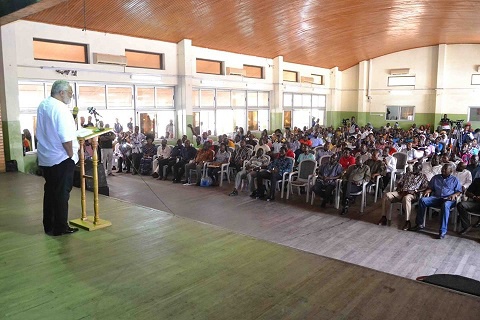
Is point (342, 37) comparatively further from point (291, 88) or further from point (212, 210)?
point (212, 210)

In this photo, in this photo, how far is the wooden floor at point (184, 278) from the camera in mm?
2492

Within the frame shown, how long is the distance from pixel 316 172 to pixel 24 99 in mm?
7056

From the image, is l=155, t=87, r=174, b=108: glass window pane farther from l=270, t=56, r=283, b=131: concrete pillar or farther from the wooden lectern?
the wooden lectern

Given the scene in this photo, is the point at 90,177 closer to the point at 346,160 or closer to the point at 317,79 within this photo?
the point at 346,160

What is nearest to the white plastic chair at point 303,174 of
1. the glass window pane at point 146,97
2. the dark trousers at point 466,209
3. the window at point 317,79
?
the dark trousers at point 466,209

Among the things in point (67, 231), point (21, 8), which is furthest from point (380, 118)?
point (67, 231)

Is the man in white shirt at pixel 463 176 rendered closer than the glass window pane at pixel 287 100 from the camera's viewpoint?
Yes

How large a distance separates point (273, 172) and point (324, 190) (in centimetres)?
110

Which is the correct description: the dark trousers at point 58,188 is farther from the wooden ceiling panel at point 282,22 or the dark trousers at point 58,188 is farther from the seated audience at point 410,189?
the wooden ceiling panel at point 282,22

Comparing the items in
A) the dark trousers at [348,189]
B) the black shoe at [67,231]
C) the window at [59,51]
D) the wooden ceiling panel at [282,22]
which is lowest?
the dark trousers at [348,189]

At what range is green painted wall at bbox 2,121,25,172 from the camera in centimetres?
865

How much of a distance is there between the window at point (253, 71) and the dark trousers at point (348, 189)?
9.64 meters

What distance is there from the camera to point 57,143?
11.6 ft

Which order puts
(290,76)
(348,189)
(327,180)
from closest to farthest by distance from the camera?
(348,189), (327,180), (290,76)
